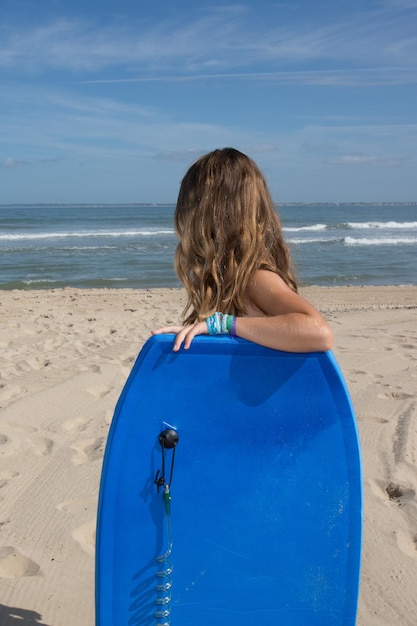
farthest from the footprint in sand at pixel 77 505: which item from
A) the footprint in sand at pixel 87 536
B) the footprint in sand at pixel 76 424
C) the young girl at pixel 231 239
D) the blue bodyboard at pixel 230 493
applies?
the young girl at pixel 231 239

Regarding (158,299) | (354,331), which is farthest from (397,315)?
(158,299)

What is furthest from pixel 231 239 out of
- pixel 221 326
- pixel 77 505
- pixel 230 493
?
pixel 77 505

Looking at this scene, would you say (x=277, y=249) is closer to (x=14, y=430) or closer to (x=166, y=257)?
(x=14, y=430)

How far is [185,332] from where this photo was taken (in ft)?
5.78

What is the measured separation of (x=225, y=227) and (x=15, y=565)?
6.26 feet

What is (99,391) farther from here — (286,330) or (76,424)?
(286,330)

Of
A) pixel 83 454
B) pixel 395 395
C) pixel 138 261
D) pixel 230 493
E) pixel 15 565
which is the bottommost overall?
pixel 15 565

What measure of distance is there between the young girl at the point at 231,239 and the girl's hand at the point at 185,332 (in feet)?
0.21

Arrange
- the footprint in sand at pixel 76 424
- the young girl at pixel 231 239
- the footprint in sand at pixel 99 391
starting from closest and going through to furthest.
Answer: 1. the young girl at pixel 231 239
2. the footprint in sand at pixel 76 424
3. the footprint in sand at pixel 99 391

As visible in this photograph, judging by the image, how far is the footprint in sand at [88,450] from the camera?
396 cm

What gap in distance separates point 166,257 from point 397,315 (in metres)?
11.5

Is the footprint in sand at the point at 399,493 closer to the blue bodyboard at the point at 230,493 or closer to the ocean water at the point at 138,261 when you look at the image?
the blue bodyboard at the point at 230,493

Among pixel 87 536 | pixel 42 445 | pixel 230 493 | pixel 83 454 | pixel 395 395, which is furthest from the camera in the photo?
pixel 395 395

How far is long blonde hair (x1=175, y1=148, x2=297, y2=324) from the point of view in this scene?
1.94 m
